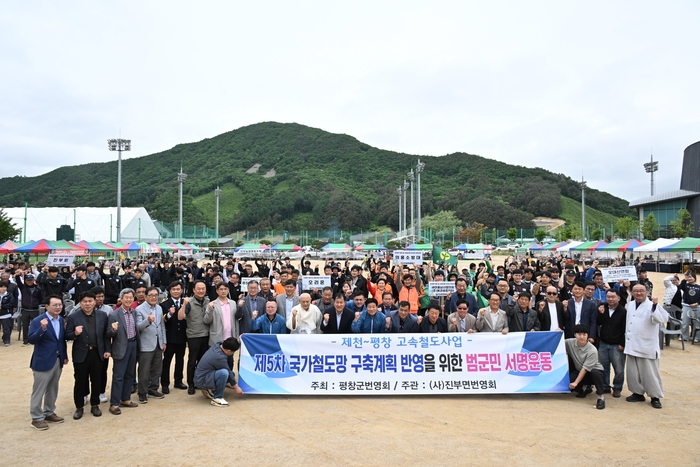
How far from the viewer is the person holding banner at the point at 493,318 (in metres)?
6.71

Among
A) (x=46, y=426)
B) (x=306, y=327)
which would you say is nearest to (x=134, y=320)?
(x=46, y=426)

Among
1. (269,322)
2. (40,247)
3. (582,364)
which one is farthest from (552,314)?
(40,247)

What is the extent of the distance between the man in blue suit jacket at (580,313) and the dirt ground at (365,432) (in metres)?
0.92

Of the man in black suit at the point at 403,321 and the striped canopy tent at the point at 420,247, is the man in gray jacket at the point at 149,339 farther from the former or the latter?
the striped canopy tent at the point at 420,247

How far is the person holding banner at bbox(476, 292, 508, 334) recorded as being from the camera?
6711 mm

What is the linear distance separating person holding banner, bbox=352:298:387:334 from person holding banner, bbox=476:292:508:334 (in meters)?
1.41

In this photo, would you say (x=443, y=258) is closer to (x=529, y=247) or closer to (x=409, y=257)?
(x=409, y=257)

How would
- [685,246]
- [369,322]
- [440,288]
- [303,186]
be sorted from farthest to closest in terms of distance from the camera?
[303,186], [685,246], [440,288], [369,322]

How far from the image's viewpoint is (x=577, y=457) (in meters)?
4.54

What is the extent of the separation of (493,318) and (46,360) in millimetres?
5754

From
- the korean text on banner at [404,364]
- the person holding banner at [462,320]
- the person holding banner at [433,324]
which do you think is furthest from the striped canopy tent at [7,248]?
the person holding banner at [462,320]

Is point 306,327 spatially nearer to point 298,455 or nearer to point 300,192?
point 298,455

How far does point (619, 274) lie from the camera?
30.8ft

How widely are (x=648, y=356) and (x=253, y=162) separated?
157 metres
